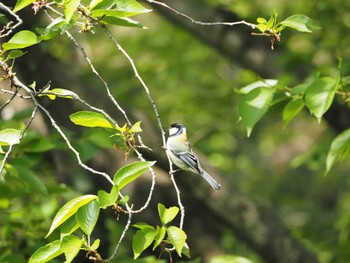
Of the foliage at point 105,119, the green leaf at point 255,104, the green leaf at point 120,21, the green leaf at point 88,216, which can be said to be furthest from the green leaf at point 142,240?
the green leaf at point 255,104

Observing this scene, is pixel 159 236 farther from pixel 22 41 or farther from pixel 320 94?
pixel 320 94

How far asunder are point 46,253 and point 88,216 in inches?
8.1

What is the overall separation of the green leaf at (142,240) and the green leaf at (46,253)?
10.0 inches

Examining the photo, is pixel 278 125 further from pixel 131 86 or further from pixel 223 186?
pixel 223 186

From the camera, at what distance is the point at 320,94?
9.32 ft

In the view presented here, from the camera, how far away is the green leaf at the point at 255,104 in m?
2.98

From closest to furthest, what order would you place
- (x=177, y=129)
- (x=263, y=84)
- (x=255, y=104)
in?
(x=255, y=104) < (x=263, y=84) < (x=177, y=129)

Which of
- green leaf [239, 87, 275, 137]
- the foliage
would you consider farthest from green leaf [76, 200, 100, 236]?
green leaf [239, 87, 275, 137]

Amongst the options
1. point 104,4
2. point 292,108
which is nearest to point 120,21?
point 104,4

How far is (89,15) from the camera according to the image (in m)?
2.27

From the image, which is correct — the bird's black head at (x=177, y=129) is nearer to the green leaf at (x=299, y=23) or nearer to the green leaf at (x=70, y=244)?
the green leaf at (x=299, y=23)

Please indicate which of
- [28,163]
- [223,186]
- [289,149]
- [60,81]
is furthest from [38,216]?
[289,149]

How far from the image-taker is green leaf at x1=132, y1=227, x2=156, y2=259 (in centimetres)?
209

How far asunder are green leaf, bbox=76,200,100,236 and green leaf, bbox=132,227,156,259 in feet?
0.51
